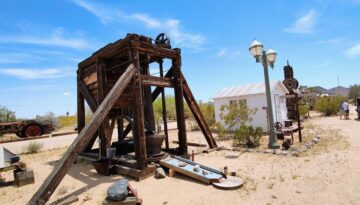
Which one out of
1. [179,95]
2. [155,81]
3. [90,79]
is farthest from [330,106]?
[90,79]

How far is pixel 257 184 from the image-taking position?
576 cm

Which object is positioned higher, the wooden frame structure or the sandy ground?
the wooden frame structure

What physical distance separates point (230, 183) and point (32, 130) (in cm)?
2136

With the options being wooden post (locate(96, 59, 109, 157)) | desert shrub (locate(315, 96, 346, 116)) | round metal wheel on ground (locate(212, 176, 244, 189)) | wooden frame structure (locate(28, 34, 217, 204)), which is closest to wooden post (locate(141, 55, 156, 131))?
wooden frame structure (locate(28, 34, 217, 204))

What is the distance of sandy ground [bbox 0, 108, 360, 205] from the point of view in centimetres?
496

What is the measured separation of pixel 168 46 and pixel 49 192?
5821mm

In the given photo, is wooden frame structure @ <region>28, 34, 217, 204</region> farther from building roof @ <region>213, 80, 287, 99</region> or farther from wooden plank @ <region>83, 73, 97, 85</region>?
building roof @ <region>213, 80, 287, 99</region>

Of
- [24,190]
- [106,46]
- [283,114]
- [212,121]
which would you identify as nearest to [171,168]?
[24,190]

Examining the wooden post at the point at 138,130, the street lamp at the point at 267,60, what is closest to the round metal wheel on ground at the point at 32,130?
the wooden post at the point at 138,130

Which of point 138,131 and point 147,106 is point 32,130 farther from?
point 138,131

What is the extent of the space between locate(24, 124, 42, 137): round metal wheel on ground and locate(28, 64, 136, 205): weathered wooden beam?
19035 millimetres

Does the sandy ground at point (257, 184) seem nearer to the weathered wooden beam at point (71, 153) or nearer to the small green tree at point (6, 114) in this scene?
the weathered wooden beam at point (71, 153)

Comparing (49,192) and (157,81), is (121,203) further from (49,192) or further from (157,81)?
(157,81)

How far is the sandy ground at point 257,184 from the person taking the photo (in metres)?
4.96
